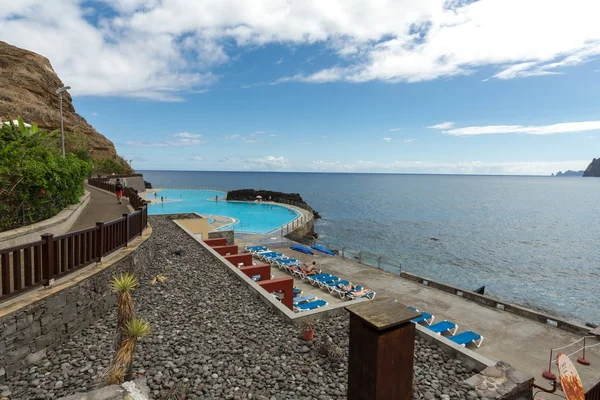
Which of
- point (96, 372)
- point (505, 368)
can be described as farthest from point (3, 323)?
point (505, 368)

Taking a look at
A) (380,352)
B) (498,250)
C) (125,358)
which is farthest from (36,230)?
(498,250)

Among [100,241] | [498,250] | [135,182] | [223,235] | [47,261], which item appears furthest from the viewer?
[135,182]

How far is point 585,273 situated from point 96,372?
41543mm

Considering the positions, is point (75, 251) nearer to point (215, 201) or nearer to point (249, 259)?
point (249, 259)

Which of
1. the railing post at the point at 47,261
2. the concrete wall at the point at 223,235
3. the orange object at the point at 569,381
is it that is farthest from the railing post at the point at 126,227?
the concrete wall at the point at 223,235

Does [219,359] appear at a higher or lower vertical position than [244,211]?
higher

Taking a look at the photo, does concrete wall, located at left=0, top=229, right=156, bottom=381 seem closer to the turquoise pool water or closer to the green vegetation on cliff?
the green vegetation on cliff

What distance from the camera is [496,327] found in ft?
39.3

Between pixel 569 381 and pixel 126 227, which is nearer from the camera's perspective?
pixel 569 381

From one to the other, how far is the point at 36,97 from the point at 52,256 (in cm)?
7152

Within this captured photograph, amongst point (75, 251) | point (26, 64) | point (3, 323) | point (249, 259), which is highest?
point (26, 64)

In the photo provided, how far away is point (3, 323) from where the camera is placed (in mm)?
4250

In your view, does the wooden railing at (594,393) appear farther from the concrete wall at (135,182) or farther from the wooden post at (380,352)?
the concrete wall at (135,182)

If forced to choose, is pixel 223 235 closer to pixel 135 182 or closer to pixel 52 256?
pixel 52 256
